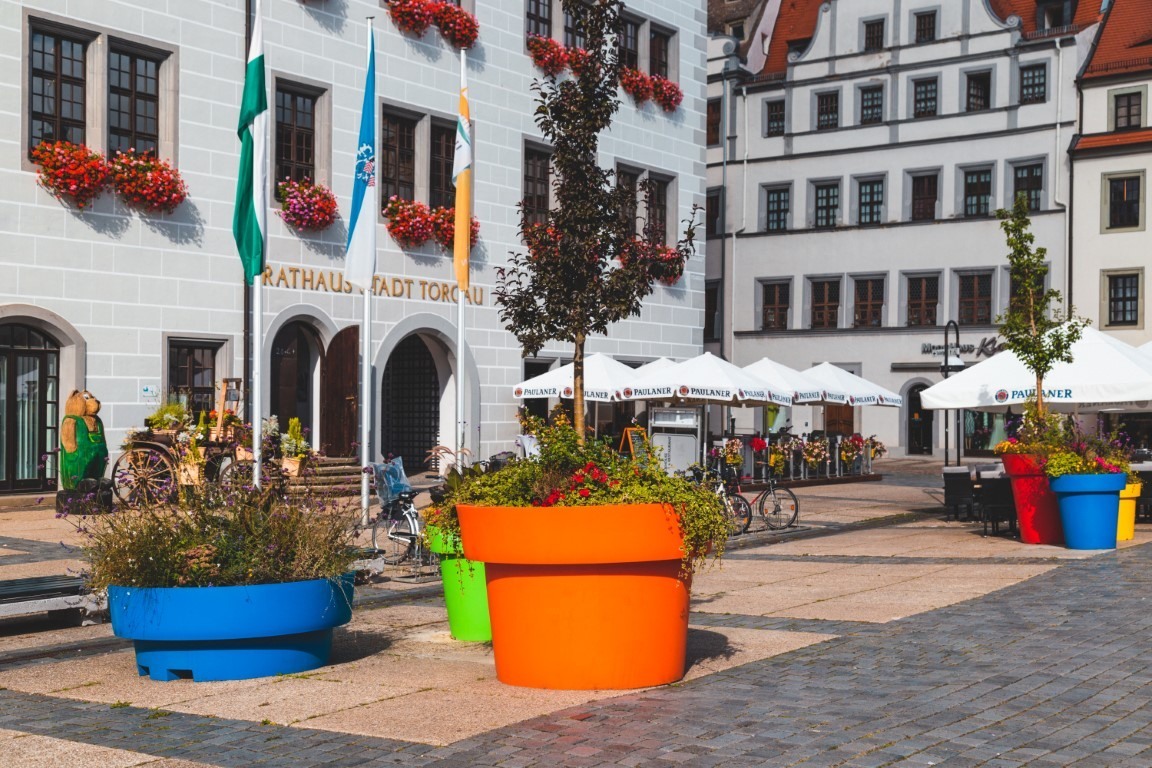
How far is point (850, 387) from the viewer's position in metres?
32.6

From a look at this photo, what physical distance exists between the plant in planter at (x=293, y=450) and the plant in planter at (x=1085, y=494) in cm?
1008

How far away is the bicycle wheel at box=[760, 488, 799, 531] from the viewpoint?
18984 mm

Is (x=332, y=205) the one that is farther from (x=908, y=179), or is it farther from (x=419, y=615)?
(x=908, y=179)

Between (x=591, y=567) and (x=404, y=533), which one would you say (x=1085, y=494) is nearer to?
(x=404, y=533)

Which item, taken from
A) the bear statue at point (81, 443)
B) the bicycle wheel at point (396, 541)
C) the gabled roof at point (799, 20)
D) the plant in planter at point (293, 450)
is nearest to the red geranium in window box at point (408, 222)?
the plant in planter at point (293, 450)

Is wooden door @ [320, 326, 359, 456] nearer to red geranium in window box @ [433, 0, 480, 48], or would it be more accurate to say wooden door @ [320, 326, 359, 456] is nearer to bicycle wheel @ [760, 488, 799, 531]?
red geranium in window box @ [433, 0, 480, 48]

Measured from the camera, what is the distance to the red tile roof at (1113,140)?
4359 centimetres

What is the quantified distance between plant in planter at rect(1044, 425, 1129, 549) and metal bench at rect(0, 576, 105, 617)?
10392mm

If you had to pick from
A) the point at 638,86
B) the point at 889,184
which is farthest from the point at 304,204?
the point at 889,184

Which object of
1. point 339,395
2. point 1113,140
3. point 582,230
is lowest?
point 339,395

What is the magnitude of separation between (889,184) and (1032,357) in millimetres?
31286

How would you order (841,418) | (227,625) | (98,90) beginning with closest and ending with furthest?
(227,625) → (98,90) → (841,418)

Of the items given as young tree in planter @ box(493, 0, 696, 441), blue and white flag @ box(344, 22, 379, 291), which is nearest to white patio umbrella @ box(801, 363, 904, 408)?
A: blue and white flag @ box(344, 22, 379, 291)

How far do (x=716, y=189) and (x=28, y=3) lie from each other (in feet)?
114
